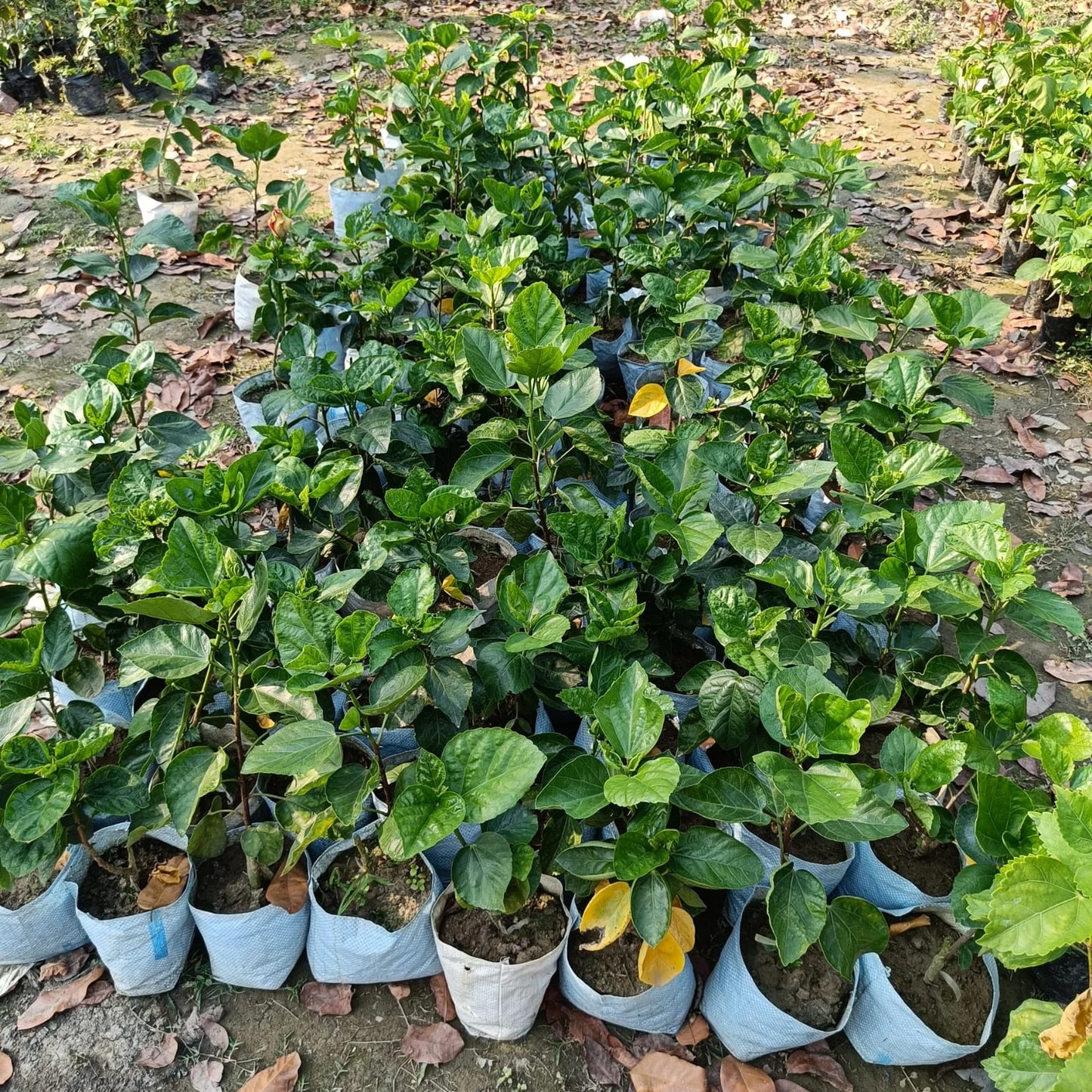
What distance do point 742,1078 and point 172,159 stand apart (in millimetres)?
4932

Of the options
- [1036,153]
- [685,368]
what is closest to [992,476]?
[685,368]

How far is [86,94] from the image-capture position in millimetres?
6383

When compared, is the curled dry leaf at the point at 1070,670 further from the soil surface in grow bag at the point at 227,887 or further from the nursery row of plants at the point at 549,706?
the soil surface in grow bag at the point at 227,887

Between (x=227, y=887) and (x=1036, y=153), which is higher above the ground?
(x=1036, y=153)

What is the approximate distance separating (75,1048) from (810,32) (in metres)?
9.87

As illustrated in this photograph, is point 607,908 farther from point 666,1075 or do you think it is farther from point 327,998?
point 327,998

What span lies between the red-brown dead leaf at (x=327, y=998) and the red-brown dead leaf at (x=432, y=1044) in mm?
160

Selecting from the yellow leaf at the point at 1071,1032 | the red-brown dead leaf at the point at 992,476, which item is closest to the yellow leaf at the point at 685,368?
the red-brown dead leaf at the point at 992,476

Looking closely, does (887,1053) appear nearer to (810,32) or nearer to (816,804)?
(816,804)

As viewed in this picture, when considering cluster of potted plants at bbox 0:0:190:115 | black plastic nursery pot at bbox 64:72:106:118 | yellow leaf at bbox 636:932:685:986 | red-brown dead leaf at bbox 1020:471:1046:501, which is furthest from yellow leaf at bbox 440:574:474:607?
black plastic nursery pot at bbox 64:72:106:118

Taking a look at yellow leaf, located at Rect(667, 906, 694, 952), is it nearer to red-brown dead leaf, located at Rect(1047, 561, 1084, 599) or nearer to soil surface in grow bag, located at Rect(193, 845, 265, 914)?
soil surface in grow bag, located at Rect(193, 845, 265, 914)

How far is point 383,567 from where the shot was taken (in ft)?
6.87

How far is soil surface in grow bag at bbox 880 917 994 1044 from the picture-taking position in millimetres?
1896

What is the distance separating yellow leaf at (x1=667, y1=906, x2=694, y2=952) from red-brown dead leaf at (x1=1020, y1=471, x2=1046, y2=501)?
8.65 ft
